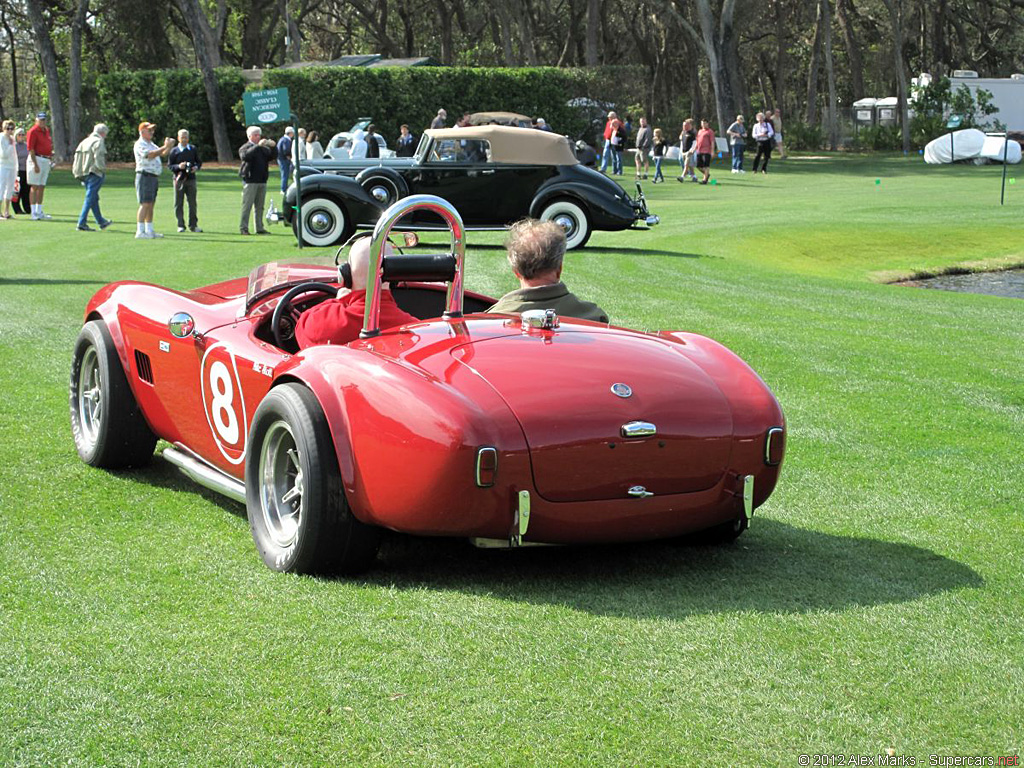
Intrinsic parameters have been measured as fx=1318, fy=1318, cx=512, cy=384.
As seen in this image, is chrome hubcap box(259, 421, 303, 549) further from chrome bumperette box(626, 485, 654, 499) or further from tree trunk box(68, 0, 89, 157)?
tree trunk box(68, 0, 89, 157)

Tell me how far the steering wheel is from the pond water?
16242 mm

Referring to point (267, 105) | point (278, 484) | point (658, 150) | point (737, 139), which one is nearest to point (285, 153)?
point (267, 105)

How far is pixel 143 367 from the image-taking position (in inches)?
261

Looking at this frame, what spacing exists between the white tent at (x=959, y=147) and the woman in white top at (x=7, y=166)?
35023mm

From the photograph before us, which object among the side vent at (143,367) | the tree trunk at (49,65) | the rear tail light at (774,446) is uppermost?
the tree trunk at (49,65)

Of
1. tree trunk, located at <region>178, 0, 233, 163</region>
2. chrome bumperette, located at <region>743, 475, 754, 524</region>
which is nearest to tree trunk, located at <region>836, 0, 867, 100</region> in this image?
tree trunk, located at <region>178, 0, 233, 163</region>

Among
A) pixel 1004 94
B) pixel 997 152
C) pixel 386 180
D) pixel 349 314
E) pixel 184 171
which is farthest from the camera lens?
pixel 1004 94

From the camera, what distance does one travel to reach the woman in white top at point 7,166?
24.9 meters

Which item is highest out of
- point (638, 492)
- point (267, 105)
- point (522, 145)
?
point (267, 105)

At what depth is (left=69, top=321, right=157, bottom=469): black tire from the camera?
676 cm

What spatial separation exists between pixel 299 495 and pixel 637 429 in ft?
4.66

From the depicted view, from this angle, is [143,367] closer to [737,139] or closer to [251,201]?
[251,201]

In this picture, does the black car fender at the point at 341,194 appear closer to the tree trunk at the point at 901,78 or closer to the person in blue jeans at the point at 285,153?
the person in blue jeans at the point at 285,153

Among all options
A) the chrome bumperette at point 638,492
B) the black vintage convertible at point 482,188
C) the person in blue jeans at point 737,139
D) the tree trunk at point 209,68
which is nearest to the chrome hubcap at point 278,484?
the chrome bumperette at point 638,492
